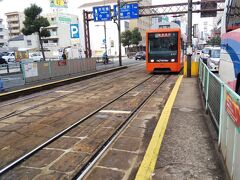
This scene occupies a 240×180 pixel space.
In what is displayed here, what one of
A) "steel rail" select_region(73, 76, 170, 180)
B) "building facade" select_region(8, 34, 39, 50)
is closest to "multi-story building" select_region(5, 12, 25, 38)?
"building facade" select_region(8, 34, 39, 50)

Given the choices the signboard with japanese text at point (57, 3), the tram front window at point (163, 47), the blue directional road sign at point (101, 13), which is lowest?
the tram front window at point (163, 47)

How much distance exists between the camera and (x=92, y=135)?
21.8ft

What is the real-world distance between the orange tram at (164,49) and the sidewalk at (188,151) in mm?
12846

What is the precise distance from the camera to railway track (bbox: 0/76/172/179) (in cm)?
491

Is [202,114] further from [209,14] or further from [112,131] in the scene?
[209,14]

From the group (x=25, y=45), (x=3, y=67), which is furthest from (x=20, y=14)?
(x=3, y=67)

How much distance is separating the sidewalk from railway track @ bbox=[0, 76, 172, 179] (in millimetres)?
1231

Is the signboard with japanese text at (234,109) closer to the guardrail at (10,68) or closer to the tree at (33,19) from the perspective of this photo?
the guardrail at (10,68)

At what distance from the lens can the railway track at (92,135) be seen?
4.91 m

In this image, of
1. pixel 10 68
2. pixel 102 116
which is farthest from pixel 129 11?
pixel 102 116

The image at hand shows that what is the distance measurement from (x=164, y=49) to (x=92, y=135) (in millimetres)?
15534

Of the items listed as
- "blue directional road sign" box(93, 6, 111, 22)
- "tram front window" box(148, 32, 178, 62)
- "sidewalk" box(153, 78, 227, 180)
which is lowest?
"sidewalk" box(153, 78, 227, 180)

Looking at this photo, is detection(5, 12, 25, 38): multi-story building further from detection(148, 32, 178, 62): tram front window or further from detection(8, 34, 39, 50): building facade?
detection(148, 32, 178, 62): tram front window

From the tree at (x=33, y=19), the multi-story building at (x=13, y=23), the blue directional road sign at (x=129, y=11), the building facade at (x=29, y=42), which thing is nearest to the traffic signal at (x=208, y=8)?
the blue directional road sign at (x=129, y=11)
